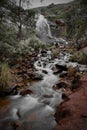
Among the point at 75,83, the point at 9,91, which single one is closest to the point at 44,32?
the point at 75,83

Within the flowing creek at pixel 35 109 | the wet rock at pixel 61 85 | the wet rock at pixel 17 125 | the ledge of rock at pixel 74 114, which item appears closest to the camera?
the ledge of rock at pixel 74 114

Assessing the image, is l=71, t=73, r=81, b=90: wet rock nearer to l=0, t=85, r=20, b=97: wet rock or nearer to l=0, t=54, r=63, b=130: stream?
l=0, t=54, r=63, b=130: stream

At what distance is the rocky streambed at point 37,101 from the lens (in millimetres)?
7020

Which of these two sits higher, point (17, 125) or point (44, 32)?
point (17, 125)

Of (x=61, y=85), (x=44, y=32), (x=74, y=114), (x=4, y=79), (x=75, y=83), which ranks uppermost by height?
(x=74, y=114)

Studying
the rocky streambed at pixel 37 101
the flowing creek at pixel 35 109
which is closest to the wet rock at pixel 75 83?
the rocky streambed at pixel 37 101

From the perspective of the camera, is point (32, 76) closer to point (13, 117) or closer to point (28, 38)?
point (13, 117)

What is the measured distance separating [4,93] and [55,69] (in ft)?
20.9

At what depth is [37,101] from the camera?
9.16 metres

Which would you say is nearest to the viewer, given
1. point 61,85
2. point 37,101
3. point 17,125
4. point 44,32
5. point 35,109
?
point 17,125

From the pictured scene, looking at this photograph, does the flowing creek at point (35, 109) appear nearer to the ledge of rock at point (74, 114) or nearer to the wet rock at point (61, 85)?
the wet rock at point (61, 85)

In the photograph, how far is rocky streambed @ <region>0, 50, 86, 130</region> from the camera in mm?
7020

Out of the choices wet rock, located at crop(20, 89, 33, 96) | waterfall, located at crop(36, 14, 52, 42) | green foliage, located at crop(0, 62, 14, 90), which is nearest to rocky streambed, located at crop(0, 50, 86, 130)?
wet rock, located at crop(20, 89, 33, 96)

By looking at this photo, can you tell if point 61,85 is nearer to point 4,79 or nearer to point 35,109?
point 35,109
